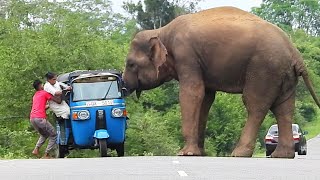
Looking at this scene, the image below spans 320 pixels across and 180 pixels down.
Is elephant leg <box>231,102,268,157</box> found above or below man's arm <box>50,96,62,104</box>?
below

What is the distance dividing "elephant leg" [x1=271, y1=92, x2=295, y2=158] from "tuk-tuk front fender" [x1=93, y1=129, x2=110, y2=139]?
13.7ft

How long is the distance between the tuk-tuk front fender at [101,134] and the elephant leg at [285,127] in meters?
4.18

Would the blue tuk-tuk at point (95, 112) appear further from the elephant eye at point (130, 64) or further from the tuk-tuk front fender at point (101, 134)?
the elephant eye at point (130, 64)

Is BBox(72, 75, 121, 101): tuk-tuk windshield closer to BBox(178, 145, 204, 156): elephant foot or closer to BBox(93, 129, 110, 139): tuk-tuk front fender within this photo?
BBox(93, 129, 110, 139): tuk-tuk front fender

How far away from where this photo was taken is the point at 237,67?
23.3 metres

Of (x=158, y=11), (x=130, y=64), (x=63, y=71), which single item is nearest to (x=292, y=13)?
(x=158, y=11)

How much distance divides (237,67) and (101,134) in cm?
376

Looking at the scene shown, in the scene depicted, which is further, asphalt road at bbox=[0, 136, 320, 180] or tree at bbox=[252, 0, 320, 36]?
tree at bbox=[252, 0, 320, 36]

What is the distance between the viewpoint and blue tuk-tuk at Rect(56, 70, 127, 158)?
24109mm

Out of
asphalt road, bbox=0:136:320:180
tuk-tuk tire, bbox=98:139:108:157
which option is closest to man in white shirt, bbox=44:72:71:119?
tuk-tuk tire, bbox=98:139:108:157

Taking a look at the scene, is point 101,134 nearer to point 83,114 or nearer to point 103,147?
point 103,147

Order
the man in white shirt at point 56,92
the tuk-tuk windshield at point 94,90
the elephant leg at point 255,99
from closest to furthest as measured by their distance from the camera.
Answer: the elephant leg at point 255,99 → the man in white shirt at point 56,92 → the tuk-tuk windshield at point 94,90

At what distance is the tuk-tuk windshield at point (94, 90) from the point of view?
963 inches

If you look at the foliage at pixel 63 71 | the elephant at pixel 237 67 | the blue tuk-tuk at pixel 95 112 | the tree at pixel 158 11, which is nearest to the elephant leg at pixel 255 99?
the elephant at pixel 237 67
